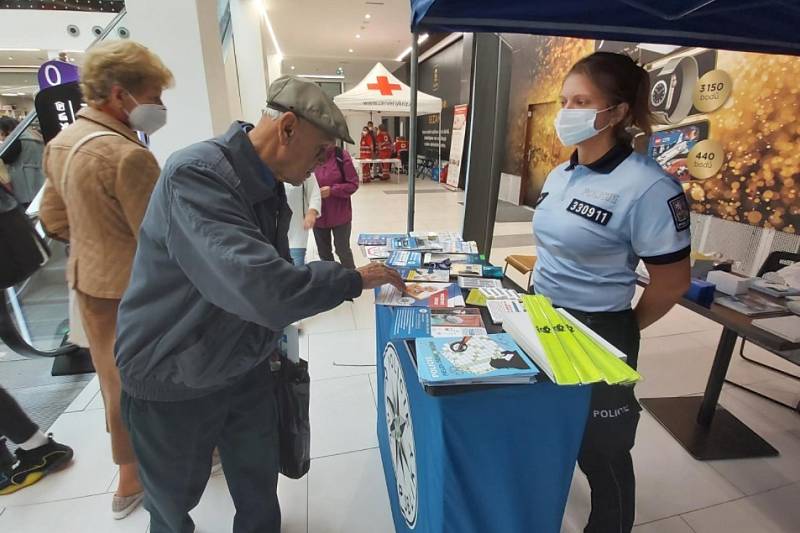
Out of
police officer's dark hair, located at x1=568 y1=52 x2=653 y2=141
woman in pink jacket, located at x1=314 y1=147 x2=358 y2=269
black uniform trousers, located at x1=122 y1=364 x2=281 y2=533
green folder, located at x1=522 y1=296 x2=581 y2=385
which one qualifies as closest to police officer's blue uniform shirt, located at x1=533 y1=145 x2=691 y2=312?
police officer's dark hair, located at x1=568 y1=52 x2=653 y2=141

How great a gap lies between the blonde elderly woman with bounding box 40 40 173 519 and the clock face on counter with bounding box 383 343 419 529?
957mm

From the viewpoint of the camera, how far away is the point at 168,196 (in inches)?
31.1

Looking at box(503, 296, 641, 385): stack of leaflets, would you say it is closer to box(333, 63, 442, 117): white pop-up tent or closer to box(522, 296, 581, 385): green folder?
box(522, 296, 581, 385): green folder

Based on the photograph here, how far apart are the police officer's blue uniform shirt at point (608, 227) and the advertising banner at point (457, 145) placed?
70.5 inches

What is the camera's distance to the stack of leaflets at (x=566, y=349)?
78 centimetres

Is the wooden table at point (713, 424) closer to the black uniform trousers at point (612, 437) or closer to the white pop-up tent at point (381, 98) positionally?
the black uniform trousers at point (612, 437)

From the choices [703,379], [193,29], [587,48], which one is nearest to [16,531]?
[193,29]

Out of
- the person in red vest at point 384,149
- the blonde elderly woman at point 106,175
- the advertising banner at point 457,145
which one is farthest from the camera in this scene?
the person in red vest at point 384,149

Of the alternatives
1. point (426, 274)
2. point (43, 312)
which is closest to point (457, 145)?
point (426, 274)

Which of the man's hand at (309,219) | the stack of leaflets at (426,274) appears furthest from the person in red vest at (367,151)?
the stack of leaflets at (426,274)

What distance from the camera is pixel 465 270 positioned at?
5.06 feet

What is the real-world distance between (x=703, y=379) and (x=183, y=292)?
10.2 feet

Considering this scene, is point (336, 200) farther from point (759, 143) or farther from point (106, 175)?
point (759, 143)

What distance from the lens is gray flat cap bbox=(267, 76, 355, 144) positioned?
834 mm
